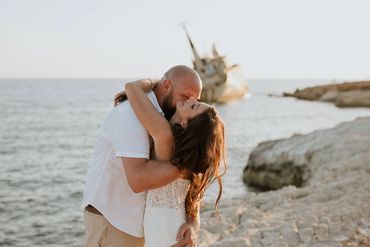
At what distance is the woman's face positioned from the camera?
2.76 meters

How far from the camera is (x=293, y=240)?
640cm

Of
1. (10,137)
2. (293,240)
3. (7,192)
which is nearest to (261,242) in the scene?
(293,240)

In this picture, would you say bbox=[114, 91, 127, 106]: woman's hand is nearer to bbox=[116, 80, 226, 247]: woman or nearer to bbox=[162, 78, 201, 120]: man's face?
bbox=[116, 80, 226, 247]: woman

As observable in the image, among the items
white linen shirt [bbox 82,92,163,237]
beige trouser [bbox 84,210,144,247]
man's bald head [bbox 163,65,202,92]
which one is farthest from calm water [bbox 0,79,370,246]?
man's bald head [bbox 163,65,202,92]

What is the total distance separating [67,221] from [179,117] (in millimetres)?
10845

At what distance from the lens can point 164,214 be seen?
9.66ft

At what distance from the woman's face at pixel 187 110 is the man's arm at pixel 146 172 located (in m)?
0.24

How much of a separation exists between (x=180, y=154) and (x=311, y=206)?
19.4 feet

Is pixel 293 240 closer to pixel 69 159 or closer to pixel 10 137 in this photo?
pixel 69 159

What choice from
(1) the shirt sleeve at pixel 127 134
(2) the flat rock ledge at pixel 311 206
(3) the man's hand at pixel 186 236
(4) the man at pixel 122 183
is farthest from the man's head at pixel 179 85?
(2) the flat rock ledge at pixel 311 206

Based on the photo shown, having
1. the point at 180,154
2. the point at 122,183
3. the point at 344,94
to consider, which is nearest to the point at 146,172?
the point at 180,154

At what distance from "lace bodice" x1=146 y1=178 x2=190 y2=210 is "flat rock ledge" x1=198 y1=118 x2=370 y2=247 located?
3.54m

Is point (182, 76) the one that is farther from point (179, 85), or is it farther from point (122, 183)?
point (122, 183)

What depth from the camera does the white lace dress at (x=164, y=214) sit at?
293cm
